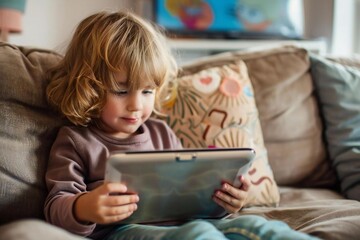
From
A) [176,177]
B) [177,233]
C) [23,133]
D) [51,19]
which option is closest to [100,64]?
[23,133]

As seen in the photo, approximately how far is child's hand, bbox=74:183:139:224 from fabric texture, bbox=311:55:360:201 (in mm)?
752

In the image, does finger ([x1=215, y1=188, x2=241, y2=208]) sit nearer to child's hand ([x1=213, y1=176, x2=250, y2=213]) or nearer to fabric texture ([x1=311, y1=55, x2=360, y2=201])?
child's hand ([x1=213, y1=176, x2=250, y2=213])

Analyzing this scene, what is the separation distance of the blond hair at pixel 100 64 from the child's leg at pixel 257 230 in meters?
0.36

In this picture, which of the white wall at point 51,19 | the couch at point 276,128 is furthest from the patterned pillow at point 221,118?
the white wall at point 51,19

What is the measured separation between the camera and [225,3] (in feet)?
9.32

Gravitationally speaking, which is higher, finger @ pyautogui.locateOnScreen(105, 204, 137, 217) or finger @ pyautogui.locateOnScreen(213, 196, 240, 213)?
finger @ pyautogui.locateOnScreen(105, 204, 137, 217)

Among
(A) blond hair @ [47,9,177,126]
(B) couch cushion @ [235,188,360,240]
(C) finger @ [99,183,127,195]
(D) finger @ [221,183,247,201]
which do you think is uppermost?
(A) blond hair @ [47,9,177,126]

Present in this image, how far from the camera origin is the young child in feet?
3.27

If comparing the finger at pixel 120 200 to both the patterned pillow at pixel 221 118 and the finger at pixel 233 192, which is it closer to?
the finger at pixel 233 192

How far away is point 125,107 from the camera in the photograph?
3.65ft

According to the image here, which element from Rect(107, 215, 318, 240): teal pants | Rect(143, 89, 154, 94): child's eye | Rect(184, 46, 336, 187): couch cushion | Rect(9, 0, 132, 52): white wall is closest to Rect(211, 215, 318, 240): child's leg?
Rect(107, 215, 318, 240): teal pants

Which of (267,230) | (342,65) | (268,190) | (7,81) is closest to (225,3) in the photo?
(342,65)

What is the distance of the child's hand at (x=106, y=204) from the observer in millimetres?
921

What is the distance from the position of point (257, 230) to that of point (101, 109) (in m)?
0.44
